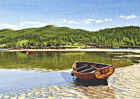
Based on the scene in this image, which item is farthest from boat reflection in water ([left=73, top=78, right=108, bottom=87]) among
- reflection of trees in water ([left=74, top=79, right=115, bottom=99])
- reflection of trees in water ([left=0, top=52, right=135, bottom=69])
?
reflection of trees in water ([left=0, top=52, right=135, bottom=69])

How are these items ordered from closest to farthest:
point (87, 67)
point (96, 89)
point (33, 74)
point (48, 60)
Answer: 1. point (96, 89)
2. point (87, 67)
3. point (33, 74)
4. point (48, 60)

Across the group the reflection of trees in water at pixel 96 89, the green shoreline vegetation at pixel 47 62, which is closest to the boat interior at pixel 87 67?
the reflection of trees in water at pixel 96 89

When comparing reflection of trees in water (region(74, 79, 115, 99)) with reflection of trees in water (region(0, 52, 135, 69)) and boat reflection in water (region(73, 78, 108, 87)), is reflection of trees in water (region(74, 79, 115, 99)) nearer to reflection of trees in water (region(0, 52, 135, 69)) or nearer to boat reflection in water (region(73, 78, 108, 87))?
boat reflection in water (region(73, 78, 108, 87))

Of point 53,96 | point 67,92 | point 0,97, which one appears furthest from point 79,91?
point 0,97

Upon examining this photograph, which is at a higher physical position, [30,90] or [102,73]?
A: [102,73]

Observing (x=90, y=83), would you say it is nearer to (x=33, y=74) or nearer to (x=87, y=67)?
(x=87, y=67)

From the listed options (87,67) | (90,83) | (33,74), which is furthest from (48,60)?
(90,83)

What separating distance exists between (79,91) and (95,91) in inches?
70.5

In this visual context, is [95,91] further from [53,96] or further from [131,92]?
[53,96]

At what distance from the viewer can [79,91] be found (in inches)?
606

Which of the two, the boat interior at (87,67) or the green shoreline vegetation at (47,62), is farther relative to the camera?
the green shoreline vegetation at (47,62)

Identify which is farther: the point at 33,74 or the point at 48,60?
the point at 48,60

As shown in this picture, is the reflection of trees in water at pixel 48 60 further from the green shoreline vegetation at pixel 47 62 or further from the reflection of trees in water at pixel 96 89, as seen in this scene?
the reflection of trees in water at pixel 96 89

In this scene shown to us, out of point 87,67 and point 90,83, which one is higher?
point 87,67
